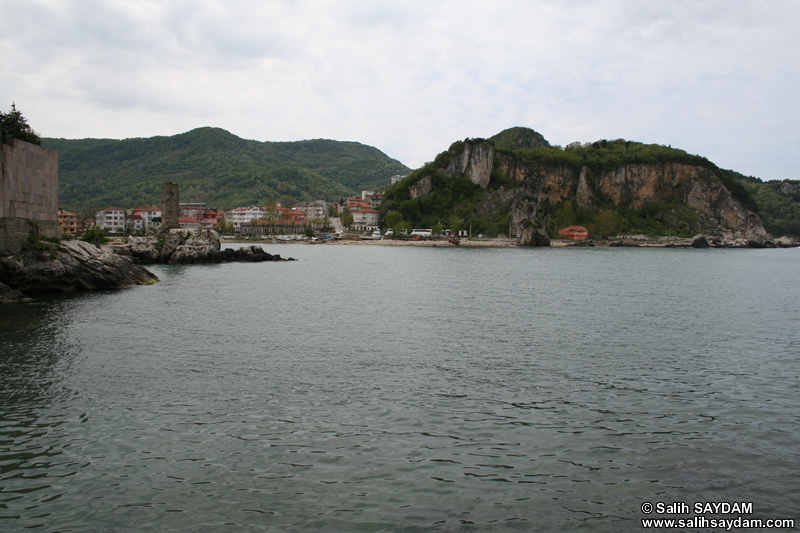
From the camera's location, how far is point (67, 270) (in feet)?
104

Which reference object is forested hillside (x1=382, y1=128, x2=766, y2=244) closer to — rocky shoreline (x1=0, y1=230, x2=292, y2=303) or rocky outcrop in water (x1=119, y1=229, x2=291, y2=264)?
rocky outcrop in water (x1=119, y1=229, x2=291, y2=264)

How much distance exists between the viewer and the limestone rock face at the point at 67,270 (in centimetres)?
2925

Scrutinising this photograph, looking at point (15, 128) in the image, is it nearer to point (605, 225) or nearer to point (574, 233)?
point (574, 233)

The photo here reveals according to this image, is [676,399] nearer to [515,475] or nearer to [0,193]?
[515,475]

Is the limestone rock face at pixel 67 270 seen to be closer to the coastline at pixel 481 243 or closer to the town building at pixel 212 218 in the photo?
the coastline at pixel 481 243

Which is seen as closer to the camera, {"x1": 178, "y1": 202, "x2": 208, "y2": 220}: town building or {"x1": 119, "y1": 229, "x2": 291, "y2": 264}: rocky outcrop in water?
{"x1": 119, "y1": 229, "x2": 291, "y2": 264}: rocky outcrop in water

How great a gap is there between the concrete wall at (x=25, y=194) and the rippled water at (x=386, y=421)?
→ 8.82m

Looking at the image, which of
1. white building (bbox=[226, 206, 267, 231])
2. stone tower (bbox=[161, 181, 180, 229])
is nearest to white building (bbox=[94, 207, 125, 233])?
white building (bbox=[226, 206, 267, 231])

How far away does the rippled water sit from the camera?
7.49 meters

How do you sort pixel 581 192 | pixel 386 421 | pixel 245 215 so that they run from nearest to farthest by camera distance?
pixel 386 421
pixel 581 192
pixel 245 215

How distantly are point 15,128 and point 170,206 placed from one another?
34.5m

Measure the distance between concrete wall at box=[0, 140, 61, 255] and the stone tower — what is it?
32257mm

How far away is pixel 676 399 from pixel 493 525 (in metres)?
7.65

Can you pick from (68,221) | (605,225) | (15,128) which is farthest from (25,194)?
(605,225)
